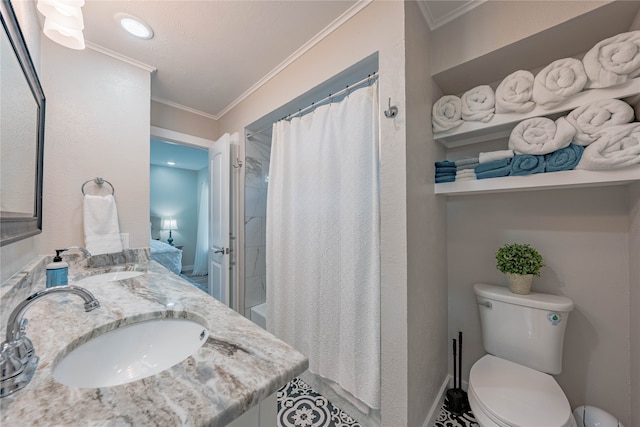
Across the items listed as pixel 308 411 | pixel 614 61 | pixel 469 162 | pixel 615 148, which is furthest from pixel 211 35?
pixel 308 411

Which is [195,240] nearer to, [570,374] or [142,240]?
[142,240]

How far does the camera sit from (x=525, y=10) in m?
1.09

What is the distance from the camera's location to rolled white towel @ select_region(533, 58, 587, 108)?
3.24 feet

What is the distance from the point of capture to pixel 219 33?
1.45 metres

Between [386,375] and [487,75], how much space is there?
177cm

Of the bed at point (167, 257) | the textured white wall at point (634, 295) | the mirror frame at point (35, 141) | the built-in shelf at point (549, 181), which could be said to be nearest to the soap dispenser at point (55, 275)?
the mirror frame at point (35, 141)

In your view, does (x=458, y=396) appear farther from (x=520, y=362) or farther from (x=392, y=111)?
(x=392, y=111)

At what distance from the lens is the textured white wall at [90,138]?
4.64 feet

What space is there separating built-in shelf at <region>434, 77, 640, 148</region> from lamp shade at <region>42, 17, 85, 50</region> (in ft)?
5.84

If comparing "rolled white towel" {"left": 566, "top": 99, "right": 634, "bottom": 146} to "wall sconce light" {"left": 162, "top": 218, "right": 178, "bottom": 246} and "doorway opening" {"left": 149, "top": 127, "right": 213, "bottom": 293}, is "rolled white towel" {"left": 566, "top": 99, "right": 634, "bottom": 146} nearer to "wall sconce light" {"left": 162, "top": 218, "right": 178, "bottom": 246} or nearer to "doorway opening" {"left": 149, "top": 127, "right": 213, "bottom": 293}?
"doorway opening" {"left": 149, "top": 127, "right": 213, "bottom": 293}

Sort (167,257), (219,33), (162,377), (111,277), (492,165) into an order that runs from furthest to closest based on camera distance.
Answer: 1. (167,257)
2. (219,33)
3. (111,277)
4. (492,165)
5. (162,377)

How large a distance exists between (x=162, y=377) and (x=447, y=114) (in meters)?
1.62

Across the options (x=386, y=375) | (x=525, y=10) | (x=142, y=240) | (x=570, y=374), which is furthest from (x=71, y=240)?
(x=570, y=374)

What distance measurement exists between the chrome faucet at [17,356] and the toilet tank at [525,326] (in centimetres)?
180
